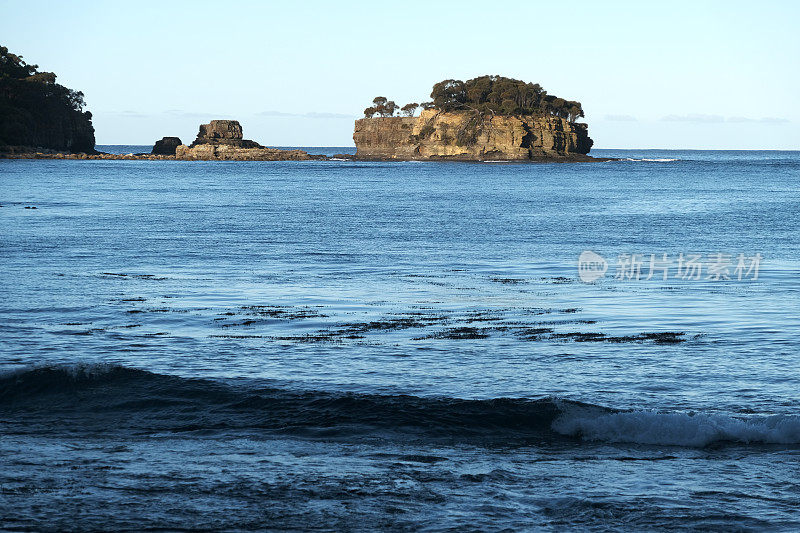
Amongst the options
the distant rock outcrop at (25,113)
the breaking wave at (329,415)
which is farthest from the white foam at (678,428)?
the distant rock outcrop at (25,113)

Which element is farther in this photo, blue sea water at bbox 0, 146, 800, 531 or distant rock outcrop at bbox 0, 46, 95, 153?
distant rock outcrop at bbox 0, 46, 95, 153

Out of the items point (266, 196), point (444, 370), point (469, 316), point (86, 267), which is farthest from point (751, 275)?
point (266, 196)

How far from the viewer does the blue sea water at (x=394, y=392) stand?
27.7 feet

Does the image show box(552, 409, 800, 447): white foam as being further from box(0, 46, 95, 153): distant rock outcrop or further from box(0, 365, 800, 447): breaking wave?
box(0, 46, 95, 153): distant rock outcrop

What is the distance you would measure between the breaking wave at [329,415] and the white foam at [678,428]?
0.04 feet

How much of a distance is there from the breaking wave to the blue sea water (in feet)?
0.13

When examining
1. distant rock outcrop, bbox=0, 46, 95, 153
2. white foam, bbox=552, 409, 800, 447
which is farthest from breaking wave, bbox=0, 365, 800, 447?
distant rock outcrop, bbox=0, 46, 95, 153

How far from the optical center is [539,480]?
9.23m

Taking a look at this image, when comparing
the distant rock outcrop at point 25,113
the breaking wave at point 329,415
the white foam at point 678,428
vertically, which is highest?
the distant rock outcrop at point 25,113

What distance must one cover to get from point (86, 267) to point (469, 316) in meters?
14.7

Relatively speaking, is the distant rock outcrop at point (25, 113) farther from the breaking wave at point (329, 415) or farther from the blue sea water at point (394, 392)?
the breaking wave at point (329, 415)

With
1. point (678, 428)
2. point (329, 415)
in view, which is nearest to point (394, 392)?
point (329, 415)

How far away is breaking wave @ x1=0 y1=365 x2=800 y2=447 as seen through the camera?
36.0 feet

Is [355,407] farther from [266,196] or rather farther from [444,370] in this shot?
[266,196]
